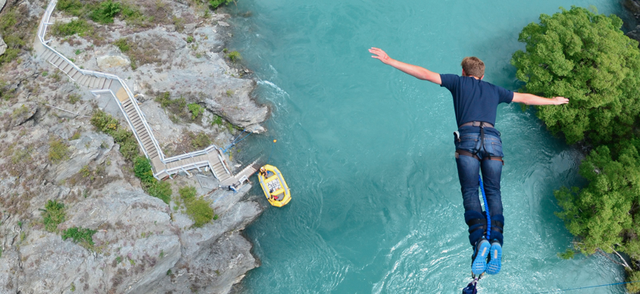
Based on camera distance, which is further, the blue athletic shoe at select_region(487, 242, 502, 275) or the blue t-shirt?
the blue t-shirt

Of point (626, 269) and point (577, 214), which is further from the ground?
point (577, 214)

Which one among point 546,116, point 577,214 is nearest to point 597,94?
point 546,116

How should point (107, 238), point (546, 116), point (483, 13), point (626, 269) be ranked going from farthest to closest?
point (483, 13), point (626, 269), point (546, 116), point (107, 238)

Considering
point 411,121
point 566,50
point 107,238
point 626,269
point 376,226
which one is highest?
point 566,50

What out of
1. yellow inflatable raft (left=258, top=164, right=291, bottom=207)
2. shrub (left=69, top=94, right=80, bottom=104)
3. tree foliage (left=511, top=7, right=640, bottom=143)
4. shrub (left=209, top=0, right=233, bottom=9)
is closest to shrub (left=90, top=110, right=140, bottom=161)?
shrub (left=69, top=94, right=80, bottom=104)

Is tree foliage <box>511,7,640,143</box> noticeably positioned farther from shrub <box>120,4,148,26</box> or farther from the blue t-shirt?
shrub <box>120,4,148,26</box>

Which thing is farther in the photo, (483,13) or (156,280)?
Result: (483,13)

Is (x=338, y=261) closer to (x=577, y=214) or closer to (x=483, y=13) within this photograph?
(x=577, y=214)
